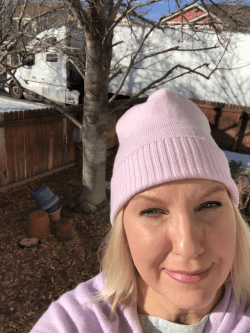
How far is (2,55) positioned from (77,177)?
12.1ft

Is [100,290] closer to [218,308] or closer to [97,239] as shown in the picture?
[218,308]

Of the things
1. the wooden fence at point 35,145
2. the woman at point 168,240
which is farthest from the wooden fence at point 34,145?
the woman at point 168,240

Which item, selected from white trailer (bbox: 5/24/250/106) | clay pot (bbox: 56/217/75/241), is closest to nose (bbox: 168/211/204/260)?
clay pot (bbox: 56/217/75/241)

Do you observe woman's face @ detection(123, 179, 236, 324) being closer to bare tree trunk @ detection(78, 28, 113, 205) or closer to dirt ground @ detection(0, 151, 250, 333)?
dirt ground @ detection(0, 151, 250, 333)

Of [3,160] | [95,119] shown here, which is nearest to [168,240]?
[95,119]

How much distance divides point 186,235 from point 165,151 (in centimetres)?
38

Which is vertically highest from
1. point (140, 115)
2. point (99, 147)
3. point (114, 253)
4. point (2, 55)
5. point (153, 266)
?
point (2, 55)

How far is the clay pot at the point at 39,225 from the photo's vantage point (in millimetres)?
4883

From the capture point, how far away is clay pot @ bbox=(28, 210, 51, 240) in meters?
4.88

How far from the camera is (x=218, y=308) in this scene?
1.35 meters

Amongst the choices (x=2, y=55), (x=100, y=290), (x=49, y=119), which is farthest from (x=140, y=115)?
(x=49, y=119)

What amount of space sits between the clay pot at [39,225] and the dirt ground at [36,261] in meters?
0.15

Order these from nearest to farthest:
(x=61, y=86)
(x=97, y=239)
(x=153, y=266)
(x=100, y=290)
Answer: (x=153, y=266)
(x=100, y=290)
(x=97, y=239)
(x=61, y=86)

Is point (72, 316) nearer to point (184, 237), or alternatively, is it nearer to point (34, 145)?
point (184, 237)
